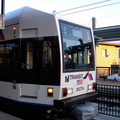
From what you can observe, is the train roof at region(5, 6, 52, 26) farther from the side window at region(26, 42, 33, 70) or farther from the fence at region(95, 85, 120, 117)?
the fence at region(95, 85, 120, 117)

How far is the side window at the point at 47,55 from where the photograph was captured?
5.18 m

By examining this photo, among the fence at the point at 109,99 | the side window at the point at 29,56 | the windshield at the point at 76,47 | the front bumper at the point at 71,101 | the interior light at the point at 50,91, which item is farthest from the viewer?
the fence at the point at 109,99

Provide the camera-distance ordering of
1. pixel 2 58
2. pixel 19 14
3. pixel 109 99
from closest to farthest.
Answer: pixel 19 14
pixel 2 58
pixel 109 99

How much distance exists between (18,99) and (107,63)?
19070 mm

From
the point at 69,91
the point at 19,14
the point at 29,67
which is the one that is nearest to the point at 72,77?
the point at 69,91

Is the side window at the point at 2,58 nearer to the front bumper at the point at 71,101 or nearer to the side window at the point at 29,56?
the side window at the point at 29,56

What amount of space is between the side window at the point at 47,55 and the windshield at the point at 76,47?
1.23 feet

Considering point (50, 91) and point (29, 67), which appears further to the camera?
point (29, 67)

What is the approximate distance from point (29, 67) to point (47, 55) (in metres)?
0.68

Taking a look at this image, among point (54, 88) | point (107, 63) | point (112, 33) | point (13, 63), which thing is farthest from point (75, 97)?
point (107, 63)

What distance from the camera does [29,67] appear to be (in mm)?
5516

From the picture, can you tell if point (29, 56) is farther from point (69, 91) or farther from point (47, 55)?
point (69, 91)

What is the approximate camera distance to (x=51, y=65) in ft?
16.9

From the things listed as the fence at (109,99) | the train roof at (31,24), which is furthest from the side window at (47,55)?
the fence at (109,99)
